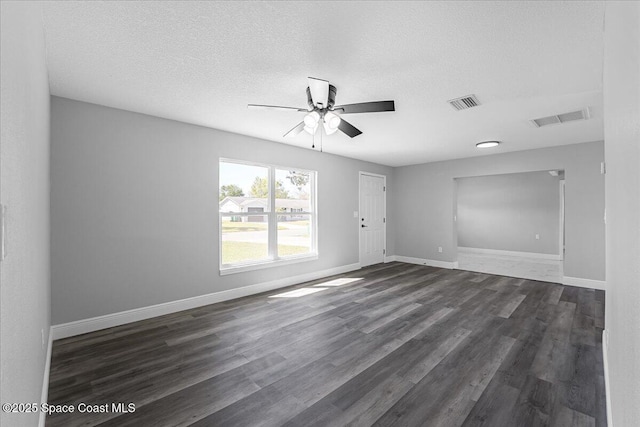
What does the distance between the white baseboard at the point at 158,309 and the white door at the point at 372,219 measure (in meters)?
1.94

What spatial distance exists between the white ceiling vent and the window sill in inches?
156

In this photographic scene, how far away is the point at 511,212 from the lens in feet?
26.3

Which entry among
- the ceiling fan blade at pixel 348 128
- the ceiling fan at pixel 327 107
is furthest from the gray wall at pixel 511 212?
the ceiling fan at pixel 327 107

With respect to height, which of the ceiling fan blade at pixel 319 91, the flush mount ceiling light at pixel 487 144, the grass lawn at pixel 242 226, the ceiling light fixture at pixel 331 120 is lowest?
the grass lawn at pixel 242 226

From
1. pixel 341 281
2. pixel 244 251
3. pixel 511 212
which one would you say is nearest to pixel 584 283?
pixel 511 212

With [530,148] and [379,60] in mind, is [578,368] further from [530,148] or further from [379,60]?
[530,148]

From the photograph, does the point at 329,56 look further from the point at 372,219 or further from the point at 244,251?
the point at 372,219

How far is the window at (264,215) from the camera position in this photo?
14.1 feet

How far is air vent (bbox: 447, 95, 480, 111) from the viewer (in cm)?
295

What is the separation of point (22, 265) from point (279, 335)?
7.50 ft

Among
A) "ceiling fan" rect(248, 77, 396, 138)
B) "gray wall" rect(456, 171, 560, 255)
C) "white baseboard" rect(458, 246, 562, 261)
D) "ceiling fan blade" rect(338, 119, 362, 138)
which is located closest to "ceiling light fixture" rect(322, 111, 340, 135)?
"ceiling fan" rect(248, 77, 396, 138)

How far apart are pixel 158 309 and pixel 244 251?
56.0 inches

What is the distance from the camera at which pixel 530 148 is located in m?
5.30

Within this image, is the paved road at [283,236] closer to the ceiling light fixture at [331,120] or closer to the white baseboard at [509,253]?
the ceiling light fixture at [331,120]
